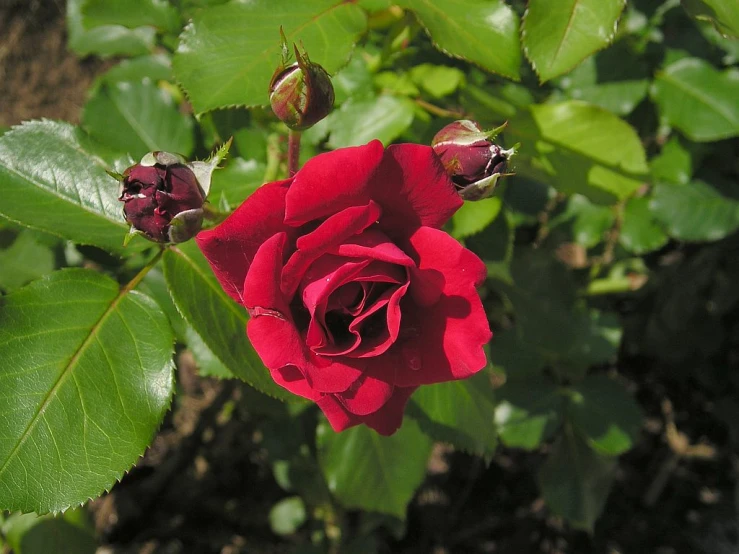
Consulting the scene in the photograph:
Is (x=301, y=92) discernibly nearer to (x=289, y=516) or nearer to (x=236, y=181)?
(x=236, y=181)

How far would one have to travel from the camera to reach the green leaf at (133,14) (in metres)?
1.50

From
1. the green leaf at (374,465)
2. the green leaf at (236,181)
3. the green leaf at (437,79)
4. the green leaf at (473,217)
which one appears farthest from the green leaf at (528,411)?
the green leaf at (236,181)

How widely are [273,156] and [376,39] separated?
1.80ft

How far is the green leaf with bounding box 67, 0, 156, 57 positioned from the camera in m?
1.88

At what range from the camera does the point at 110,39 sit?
1897mm

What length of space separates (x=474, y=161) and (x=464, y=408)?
1.94 ft

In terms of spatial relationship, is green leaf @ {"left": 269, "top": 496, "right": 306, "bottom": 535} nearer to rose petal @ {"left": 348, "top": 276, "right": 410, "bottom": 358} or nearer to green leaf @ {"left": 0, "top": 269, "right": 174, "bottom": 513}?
green leaf @ {"left": 0, "top": 269, "right": 174, "bottom": 513}

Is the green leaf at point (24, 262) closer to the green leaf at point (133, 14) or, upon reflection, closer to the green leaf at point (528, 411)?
the green leaf at point (133, 14)

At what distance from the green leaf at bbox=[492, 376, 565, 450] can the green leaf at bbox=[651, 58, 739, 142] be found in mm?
818

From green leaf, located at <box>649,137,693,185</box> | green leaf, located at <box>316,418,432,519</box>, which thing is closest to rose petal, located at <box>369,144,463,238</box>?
green leaf, located at <box>316,418,432,519</box>

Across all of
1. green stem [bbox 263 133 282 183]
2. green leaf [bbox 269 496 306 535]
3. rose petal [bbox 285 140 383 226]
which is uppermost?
rose petal [bbox 285 140 383 226]

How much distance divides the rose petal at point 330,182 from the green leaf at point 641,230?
1475mm

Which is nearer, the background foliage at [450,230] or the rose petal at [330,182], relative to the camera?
the rose petal at [330,182]

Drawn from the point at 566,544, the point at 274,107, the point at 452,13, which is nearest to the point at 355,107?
the point at 452,13
